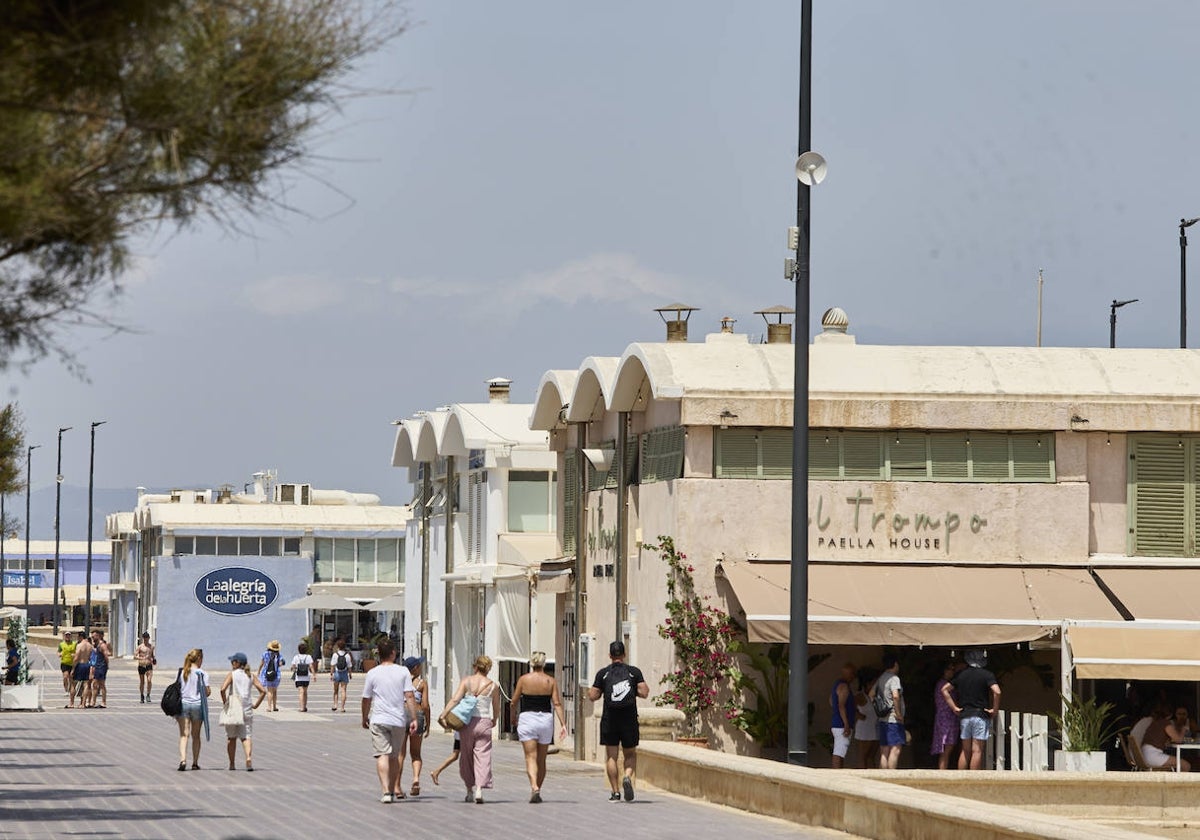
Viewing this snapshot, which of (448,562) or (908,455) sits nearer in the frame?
(908,455)

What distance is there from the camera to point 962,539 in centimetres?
2883

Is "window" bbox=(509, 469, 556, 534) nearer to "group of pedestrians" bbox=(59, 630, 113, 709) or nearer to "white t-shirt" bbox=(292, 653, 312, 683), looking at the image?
"white t-shirt" bbox=(292, 653, 312, 683)

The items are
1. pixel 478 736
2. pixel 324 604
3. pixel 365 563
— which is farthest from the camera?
pixel 365 563

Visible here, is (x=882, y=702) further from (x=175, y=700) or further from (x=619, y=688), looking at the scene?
(x=175, y=700)

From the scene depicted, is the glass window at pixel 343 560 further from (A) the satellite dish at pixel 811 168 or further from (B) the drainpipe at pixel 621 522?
(A) the satellite dish at pixel 811 168

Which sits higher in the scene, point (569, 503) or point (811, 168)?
point (811, 168)

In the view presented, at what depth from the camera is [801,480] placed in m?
21.9

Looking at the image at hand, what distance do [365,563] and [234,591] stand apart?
198 inches

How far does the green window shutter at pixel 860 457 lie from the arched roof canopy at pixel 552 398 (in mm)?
6620

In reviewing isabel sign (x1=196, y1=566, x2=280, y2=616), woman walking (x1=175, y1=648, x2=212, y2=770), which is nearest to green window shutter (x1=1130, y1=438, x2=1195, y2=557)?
woman walking (x1=175, y1=648, x2=212, y2=770)

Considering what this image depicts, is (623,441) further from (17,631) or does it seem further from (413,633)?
(17,631)

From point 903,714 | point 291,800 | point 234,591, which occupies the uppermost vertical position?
point 234,591

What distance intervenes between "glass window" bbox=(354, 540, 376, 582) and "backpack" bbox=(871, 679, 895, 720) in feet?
184

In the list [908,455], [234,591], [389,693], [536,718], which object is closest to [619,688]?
[536,718]
